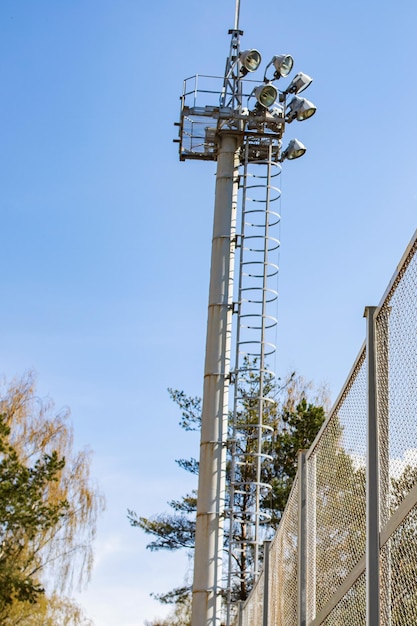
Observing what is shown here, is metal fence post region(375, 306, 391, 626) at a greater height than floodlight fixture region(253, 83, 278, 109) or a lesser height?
lesser

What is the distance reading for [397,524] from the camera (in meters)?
3.90

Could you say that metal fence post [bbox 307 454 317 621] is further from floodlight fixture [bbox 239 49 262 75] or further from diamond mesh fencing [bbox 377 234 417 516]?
floodlight fixture [bbox 239 49 262 75]

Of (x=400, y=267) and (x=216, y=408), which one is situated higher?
(x=216, y=408)

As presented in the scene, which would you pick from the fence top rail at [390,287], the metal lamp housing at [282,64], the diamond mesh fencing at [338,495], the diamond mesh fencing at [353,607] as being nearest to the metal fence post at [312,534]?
the diamond mesh fencing at [338,495]

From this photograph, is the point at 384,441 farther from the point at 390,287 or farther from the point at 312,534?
the point at 312,534

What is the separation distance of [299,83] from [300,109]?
584 millimetres

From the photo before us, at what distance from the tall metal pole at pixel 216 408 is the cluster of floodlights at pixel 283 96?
2.93ft

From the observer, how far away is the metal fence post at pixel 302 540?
21.4ft

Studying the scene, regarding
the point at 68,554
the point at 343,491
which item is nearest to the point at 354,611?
the point at 343,491

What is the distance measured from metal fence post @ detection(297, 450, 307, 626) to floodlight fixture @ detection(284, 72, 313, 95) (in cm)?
1328

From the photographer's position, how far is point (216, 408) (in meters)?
17.5

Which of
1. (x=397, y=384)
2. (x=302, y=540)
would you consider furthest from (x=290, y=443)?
(x=397, y=384)

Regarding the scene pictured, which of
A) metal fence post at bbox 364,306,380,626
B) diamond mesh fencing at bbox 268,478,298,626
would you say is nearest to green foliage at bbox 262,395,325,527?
diamond mesh fencing at bbox 268,478,298,626

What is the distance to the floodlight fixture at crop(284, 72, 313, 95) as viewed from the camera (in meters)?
19.1
